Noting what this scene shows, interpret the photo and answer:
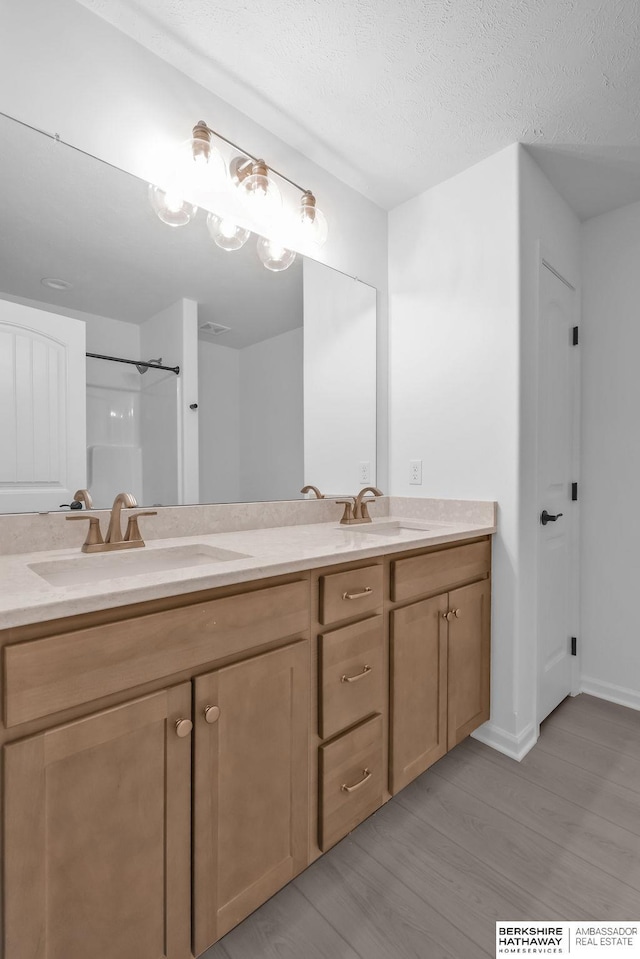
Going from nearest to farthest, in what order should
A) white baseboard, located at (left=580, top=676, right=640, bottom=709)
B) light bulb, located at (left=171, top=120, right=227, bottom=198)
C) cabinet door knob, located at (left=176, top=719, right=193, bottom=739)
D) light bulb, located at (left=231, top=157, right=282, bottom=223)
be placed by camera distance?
cabinet door knob, located at (left=176, top=719, right=193, bottom=739) < light bulb, located at (left=171, top=120, right=227, bottom=198) < light bulb, located at (left=231, top=157, right=282, bottom=223) < white baseboard, located at (left=580, top=676, right=640, bottom=709)

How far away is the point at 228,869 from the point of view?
3.33 ft

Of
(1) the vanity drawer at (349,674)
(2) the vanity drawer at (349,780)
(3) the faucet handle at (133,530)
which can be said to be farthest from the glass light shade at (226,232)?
(2) the vanity drawer at (349,780)

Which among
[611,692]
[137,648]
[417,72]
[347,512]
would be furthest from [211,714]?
[611,692]

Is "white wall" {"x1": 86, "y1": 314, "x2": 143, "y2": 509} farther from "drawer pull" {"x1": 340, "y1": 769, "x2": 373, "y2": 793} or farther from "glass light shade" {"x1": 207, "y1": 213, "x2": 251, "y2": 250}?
"drawer pull" {"x1": 340, "y1": 769, "x2": 373, "y2": 793}

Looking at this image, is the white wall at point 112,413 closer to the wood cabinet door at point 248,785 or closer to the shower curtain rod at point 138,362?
the shower curtain rod at point 138,362

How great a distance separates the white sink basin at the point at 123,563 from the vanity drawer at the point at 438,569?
0.52 m

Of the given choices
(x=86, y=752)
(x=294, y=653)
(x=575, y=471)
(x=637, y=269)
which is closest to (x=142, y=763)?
(x=86, y=752)

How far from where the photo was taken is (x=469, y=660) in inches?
70.3

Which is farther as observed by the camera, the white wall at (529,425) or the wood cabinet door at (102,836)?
the white wall at (529,425)

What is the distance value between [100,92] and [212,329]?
0.71m

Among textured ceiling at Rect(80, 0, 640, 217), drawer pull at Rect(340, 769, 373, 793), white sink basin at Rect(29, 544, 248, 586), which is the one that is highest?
textured ceiling at Rect(80, 0, 640, 217)

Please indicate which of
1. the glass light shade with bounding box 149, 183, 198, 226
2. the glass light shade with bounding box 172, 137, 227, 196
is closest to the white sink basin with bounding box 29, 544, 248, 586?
the glass light shade with bounding box 149, 183, 198, 226

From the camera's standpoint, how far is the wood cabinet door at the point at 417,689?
1448mm

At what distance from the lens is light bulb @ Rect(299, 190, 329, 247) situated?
1.80 metres
